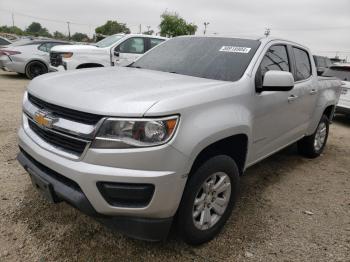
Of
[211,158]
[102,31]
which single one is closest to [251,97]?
[211,158]

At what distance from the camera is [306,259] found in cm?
274

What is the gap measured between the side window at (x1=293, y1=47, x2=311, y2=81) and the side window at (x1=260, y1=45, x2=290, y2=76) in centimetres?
28

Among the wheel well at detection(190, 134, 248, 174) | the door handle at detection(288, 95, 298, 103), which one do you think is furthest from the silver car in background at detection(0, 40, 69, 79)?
the wheel well at detection(190, 134, 248, 174)

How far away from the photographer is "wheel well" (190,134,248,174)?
101 inches

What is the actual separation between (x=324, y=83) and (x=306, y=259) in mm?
2911

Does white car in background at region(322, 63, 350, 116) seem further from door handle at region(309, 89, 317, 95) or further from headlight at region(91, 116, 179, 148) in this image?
headlight at region(91, 116, 179, 148)

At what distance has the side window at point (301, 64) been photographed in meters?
4.19

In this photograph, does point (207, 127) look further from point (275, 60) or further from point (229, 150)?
point (275, 60)

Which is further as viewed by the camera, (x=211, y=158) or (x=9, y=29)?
(x=9, y=29)

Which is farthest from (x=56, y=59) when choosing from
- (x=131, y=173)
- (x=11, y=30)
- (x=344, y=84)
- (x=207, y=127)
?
(x=11, y=30)

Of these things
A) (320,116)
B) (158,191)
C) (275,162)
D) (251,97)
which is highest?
(251,97)

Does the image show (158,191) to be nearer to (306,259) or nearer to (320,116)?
(306,259)

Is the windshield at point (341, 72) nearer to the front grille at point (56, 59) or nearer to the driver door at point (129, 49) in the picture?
the driver door at point (129, 49)

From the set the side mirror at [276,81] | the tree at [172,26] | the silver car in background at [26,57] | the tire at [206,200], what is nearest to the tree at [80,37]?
the tree at [172,26]
